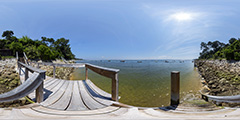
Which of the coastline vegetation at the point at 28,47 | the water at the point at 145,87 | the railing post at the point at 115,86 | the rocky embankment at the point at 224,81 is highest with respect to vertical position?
the coastline vegetation at the point at 28,47

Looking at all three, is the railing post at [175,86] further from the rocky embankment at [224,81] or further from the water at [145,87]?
the rocky embankment at [224,81]

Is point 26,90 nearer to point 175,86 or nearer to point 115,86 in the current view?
point 115,86

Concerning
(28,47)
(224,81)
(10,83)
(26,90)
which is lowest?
(224,81)

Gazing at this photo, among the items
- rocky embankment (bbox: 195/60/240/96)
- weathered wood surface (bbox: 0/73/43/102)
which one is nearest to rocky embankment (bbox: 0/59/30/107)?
weathered wood surface (bbox: 0/73/43/102)

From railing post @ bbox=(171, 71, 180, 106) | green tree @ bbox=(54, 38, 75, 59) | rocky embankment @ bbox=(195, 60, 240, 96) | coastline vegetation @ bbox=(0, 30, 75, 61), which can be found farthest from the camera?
green tree @ bbox=(54, 38, 75, 59)

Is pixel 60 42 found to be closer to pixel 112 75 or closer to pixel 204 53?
pixel 112 75

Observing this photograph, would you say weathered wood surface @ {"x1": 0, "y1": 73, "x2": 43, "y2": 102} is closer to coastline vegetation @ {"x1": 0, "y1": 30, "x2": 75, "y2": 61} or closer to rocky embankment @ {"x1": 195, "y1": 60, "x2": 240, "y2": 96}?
rocky embankment @ {"x1": 195, "y1": 60, "x2": 240, "y2": 96}

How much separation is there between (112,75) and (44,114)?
158 cm

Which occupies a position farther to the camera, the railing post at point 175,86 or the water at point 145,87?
the water at point 145,87

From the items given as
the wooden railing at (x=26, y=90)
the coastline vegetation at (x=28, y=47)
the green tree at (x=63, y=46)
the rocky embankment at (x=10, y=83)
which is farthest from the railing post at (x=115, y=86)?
the green tree at (x=63, y=46)

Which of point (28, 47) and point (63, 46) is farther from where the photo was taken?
point (63, 46)

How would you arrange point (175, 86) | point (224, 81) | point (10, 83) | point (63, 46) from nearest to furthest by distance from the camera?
1. point (175, 86)
2. point (10, 83)
3. point (224, 81)
4. point (63, 46)

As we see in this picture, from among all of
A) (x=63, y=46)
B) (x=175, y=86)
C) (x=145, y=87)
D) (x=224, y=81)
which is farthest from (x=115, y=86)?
(x=63, y=46)

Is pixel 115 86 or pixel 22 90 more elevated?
pixel 22 90
